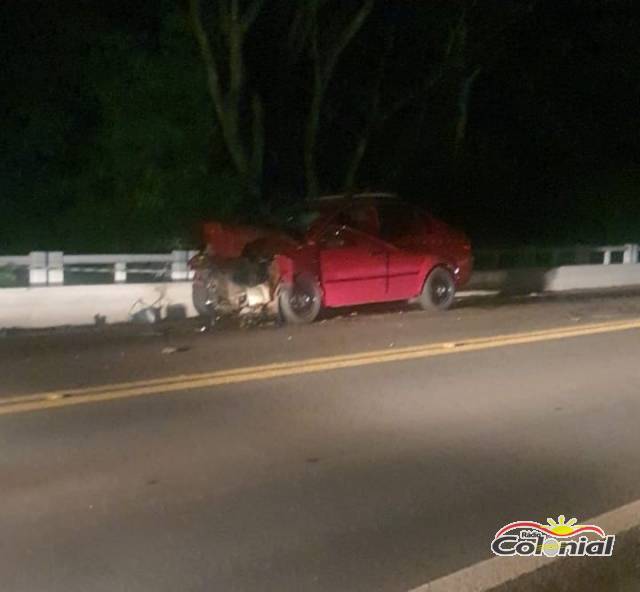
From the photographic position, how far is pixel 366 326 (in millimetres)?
15844

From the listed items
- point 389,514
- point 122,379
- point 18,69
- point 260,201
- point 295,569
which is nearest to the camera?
point 295,569

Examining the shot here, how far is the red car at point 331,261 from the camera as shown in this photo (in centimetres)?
1564

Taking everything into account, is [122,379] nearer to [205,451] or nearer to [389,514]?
[205,451]

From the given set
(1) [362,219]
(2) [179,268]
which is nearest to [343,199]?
(1) [362,219]

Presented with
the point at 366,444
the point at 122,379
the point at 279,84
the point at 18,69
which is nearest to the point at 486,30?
the point at 279,84

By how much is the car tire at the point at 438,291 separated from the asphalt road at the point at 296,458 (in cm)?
332

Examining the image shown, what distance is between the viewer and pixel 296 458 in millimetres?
8656

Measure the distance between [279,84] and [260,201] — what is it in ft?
13.5

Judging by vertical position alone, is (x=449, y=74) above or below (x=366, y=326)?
above

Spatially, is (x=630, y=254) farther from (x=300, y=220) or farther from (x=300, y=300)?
(x=300, y=300)

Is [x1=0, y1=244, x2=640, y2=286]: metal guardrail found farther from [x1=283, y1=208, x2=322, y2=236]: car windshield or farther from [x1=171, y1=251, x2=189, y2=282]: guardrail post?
[x1=283, y1=208, x2=322, y2=236]: car windshield

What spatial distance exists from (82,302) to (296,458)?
8.60 metres
